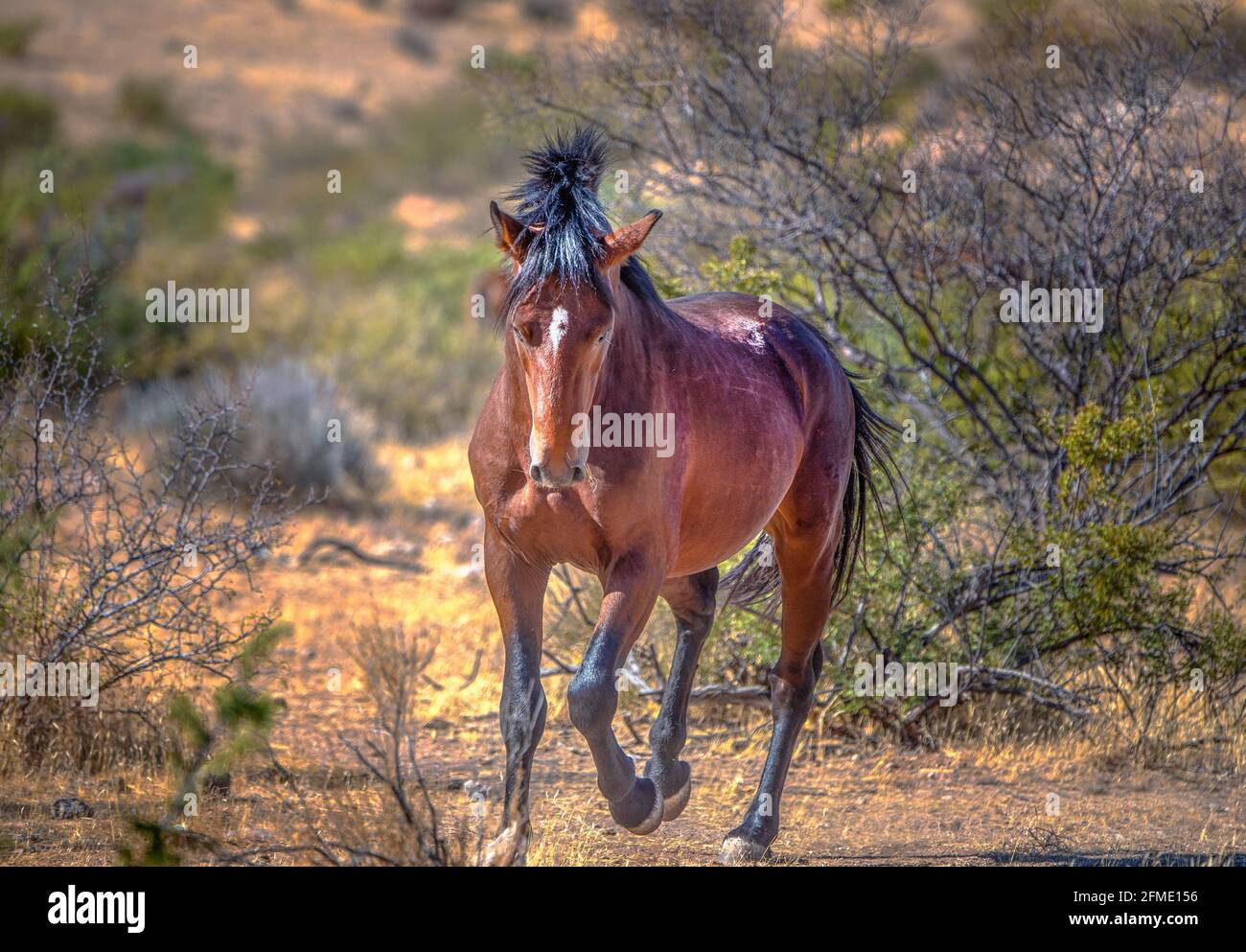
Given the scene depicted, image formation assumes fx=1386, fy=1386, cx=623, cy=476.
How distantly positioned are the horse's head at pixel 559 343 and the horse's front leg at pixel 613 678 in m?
0.49

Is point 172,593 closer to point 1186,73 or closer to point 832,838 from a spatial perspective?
point 832,838

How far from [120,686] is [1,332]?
1838 mm

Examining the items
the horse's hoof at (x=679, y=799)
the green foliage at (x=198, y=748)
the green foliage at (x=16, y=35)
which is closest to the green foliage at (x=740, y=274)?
the horse's hoof at (x=679, y=799)

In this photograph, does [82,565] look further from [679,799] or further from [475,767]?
[679,799]

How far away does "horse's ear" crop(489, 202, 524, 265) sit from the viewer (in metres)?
4.85

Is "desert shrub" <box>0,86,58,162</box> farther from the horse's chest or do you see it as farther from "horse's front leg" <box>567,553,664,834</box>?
"horse's front leg" <box>567,553,664,834</box>

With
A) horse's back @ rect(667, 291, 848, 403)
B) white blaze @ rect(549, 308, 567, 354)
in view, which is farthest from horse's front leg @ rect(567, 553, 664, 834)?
horse's back @ rect(667, 291, 848, 403)

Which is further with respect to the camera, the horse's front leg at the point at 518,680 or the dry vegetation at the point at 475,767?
the dry vegetation at the point at 475,767

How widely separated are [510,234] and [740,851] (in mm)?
2624

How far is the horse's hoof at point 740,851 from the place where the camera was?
5578mm

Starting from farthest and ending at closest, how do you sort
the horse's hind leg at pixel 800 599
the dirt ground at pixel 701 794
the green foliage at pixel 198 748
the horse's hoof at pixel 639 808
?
1. the horse's hind leg at pixel 800 599
2. the dirt ground at pixel 701 794
3. the horse's hoof at pixel 639 808
4. the green foliage at pixel 198 748

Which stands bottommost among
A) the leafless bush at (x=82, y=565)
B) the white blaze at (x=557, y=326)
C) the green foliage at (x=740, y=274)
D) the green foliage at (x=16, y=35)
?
the leafless bush at (x=82, y=565)

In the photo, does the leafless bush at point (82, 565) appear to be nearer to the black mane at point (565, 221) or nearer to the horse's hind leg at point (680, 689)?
the horse's hind leg at point (680, 689)

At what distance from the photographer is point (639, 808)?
5262 mm
